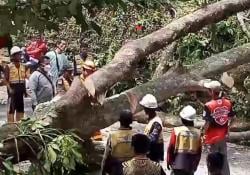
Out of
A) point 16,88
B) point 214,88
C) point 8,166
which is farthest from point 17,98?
point 8,166

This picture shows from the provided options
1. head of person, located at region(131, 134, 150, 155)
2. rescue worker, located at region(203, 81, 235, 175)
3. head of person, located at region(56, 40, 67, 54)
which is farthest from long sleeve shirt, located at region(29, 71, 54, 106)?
head of person, located at region(131, 134, 150, 155)

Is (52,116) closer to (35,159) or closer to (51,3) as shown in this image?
(35,159)

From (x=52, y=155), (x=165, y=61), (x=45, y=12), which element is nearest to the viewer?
(x=45, y=12)

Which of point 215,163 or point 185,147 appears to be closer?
point 185,147

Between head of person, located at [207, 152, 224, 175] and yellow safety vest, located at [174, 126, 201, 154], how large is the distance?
90 cm

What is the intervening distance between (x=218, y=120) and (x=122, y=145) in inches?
74.7

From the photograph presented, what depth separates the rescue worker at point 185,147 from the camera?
704 centimetres

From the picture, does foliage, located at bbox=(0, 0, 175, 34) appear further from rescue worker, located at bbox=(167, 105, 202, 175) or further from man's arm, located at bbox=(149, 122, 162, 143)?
rescue worker, located at bbox=(167, 105, 202, 175)

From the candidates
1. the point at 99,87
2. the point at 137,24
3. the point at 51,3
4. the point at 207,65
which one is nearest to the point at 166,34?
the point at 207,65

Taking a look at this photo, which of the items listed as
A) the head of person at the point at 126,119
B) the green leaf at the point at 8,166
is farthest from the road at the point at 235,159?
the green leaf at the point at 8,166

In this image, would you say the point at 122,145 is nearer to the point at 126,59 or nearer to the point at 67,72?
the point at 126,59

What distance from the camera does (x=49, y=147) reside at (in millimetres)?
7402

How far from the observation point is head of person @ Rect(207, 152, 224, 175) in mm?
7898

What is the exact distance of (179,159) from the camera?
23.3 feet
